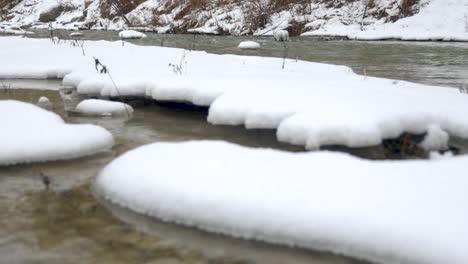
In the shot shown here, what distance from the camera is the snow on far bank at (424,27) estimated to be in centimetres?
1364

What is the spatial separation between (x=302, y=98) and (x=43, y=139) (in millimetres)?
1961

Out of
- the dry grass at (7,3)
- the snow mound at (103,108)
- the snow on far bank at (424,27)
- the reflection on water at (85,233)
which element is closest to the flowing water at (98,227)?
the reflection on water at (85,233)

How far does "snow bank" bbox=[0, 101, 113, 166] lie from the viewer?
3.05 metres

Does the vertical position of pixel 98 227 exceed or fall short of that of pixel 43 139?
it falls short

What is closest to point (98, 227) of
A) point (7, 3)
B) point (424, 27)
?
point (424, 27)

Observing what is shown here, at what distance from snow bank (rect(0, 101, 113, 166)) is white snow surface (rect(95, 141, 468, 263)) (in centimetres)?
58

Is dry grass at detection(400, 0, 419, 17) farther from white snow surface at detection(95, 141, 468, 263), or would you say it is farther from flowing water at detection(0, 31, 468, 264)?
white snow surface at detection(95, 141, 468, 263)

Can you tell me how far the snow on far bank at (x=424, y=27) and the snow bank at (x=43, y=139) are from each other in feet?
40.7

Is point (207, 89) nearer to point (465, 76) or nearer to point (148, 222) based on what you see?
point (148, 222)

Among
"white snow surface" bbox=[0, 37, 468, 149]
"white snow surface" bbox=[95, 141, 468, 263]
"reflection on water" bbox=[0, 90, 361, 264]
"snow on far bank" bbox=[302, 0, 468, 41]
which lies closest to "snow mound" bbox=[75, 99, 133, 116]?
"white snow surface" bbox=[0, 37, 468, 149]

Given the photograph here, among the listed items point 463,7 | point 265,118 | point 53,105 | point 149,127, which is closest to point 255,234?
point 265,118

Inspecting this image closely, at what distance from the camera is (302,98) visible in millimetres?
3652

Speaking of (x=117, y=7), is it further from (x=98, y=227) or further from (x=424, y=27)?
(x=98, y=227)

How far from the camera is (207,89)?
422 cm
